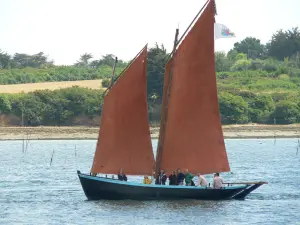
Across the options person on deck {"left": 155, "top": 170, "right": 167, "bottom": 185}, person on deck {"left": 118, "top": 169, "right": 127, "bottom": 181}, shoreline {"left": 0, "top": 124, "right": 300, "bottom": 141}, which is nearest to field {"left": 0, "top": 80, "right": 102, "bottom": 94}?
shoreline {"left": 0, "top": 124, "right": 300, "bottom": 141}

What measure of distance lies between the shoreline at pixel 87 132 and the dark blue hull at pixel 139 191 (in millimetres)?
73261

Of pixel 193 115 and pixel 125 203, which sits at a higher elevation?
pixel 193 115

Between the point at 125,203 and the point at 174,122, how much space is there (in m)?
5.58

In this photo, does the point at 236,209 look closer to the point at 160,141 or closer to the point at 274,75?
the point at 160,141

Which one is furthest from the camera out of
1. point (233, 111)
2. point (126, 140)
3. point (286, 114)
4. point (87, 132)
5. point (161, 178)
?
point (286, 114)

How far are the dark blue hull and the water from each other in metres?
0.40

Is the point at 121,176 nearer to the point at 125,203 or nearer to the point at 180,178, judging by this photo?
the point at 125,203

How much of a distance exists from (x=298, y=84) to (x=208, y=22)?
11020 centimetres

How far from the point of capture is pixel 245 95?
151125 mm

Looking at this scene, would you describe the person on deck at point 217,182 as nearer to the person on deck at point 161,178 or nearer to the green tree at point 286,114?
the person on deck at point 161,178

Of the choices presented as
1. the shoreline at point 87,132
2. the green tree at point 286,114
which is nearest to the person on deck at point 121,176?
the shoreline at point 87,132

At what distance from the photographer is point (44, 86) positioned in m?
168

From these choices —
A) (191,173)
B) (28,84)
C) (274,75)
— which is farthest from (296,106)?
(191,173)

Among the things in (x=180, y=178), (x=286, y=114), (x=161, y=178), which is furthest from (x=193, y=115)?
(x=286, y=114)
